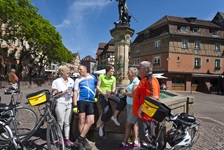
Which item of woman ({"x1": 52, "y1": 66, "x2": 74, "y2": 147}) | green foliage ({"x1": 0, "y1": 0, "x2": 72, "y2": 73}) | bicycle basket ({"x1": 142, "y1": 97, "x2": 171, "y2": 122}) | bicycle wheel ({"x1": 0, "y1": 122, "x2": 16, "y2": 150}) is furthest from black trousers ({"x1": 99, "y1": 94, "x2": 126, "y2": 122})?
green foliage ({"x1": 0, "y1": 0, "x2": 72, "y2": 73})

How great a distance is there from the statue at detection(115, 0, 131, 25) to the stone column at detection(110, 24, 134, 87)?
21.9 inches

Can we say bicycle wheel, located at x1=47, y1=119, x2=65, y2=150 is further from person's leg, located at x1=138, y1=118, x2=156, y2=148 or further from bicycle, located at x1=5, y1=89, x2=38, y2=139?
person's leg, located at x1=138, y1=118, x2=156, y2=148

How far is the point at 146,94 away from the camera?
3.14m

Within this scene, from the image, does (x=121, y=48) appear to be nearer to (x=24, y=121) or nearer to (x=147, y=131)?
(x=24, y=121)

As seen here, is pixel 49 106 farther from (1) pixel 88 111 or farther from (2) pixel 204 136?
(2) pixel 204 136

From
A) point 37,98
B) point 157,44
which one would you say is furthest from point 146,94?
point 157,44

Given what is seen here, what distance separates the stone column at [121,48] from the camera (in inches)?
453

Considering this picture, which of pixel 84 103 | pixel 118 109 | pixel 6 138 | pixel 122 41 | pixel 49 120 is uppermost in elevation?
pixel 122 41

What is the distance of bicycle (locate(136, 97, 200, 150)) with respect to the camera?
2912 mm

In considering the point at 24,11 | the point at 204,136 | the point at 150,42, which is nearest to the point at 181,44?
the point at 150,42

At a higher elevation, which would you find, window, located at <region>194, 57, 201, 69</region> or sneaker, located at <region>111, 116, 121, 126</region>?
window, located at <region>194, 57, 201, 69</region>

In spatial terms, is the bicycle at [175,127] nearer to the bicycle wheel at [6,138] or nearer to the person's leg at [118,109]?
the person's leg at [118,109]

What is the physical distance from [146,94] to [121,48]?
8.81m

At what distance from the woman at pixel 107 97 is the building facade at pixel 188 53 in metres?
28.2
